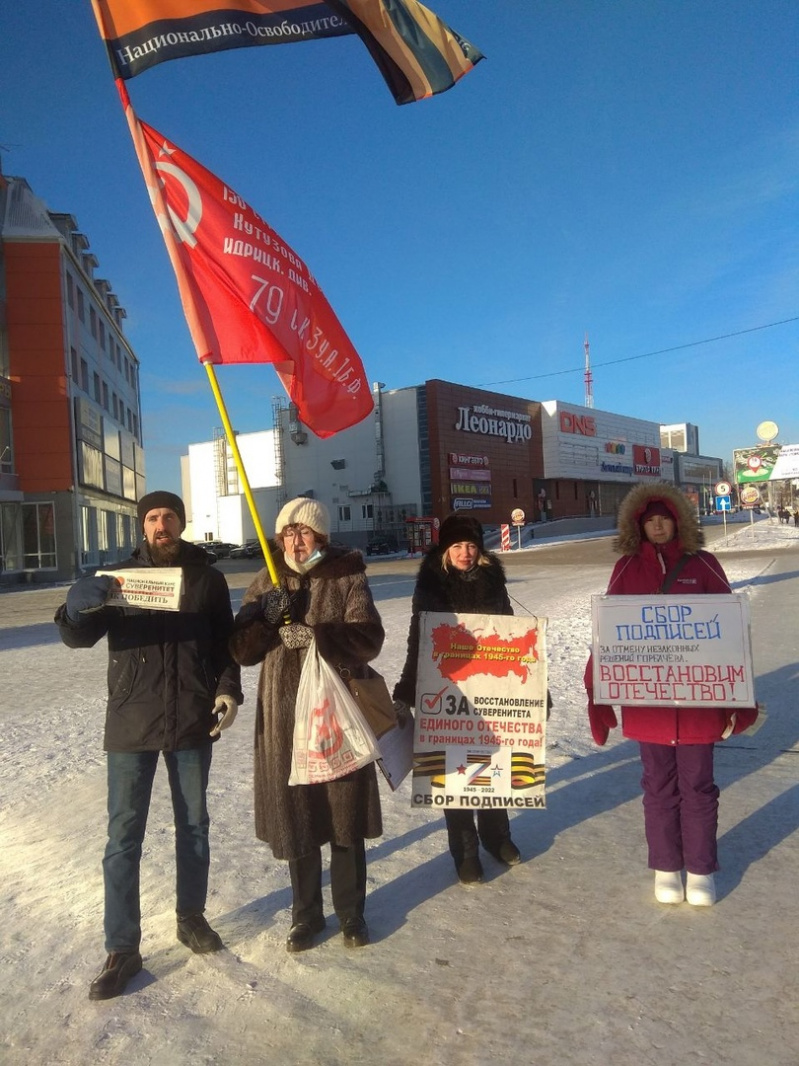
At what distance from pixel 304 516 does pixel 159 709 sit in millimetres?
993

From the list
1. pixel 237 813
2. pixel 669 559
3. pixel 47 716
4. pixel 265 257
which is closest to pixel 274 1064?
pixel 237 813

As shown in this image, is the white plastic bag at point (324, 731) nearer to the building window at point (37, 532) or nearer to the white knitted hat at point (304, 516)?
the white knitted hat at point (304, 516)

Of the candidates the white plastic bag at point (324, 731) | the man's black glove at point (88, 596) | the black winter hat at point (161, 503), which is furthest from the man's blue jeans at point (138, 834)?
the black winter hat at point (161, 503)

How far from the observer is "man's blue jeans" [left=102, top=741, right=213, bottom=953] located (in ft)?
10.1

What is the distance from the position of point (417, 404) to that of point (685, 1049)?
52511 millimetres

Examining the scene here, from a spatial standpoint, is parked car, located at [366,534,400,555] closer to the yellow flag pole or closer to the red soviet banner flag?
the red soviet banner flag

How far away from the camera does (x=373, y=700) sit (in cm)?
336

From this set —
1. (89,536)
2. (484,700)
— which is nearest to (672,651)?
(484,700)

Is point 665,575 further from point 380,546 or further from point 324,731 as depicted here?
point 380,546

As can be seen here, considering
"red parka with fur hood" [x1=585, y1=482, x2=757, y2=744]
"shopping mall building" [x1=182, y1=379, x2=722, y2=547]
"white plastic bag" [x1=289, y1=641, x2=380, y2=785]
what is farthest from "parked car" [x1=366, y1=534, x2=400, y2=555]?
"white plastic bag" [x1=289, y1=641, x2=380, y2=785]

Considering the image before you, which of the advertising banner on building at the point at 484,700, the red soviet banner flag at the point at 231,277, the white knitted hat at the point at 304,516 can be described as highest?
the red soviet banner flag at the point at 231,277

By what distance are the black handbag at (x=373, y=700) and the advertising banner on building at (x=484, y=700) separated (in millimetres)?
472

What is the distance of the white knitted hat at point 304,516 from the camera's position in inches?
132

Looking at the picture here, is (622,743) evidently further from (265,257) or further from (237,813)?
(265,257)
